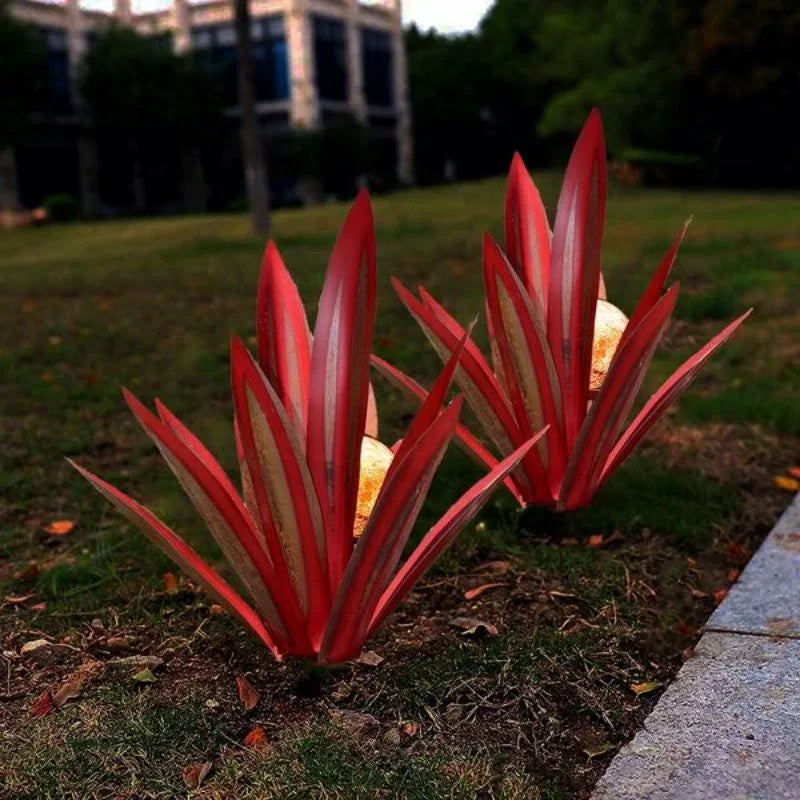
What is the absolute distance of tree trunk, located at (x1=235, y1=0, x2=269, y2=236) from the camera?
53.0ft

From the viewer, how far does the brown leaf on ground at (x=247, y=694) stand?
2.43m

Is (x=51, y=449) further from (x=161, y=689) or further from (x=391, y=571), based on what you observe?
(x=391, y=571)

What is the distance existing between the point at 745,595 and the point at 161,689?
1.57 metres

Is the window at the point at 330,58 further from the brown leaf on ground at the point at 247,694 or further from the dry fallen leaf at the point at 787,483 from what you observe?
the brown leaf on ground at the point at 247,694

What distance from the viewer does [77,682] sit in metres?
2.57

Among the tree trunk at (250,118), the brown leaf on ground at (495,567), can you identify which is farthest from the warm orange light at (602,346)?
the tree trunk at (250,118)

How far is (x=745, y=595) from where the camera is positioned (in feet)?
9.59

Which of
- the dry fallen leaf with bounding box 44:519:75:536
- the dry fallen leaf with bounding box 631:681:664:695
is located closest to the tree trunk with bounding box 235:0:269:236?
the dry fallen leaf with bounding box 44:519:75:536

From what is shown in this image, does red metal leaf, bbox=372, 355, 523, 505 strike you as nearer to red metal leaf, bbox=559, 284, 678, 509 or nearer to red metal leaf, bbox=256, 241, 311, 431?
red metal leaf, bbox=559, 284, 678, 509

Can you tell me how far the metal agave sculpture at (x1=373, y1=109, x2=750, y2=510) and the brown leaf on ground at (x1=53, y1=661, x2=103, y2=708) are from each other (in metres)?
1.07

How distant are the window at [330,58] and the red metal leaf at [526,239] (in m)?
43.8

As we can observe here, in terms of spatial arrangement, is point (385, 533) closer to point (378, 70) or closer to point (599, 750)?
point (599, 750)

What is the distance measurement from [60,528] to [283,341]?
1.70 meters

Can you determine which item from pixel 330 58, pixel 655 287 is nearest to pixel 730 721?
pixel 655 287
